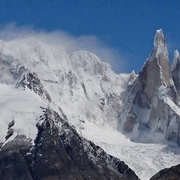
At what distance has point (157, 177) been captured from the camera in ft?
231

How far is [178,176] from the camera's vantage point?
6606 cm

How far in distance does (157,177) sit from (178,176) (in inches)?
180

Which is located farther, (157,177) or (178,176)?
(157,177)
